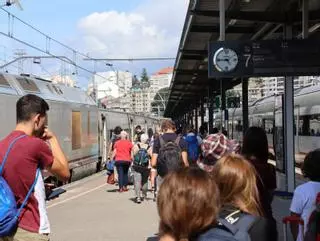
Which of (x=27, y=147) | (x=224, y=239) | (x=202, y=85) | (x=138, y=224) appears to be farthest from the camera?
(x=202, y=85)

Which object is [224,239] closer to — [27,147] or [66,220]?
[27,147]

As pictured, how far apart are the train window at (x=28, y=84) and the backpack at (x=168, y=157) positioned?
7.23 m

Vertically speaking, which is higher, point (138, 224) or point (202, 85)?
point (202, 85)

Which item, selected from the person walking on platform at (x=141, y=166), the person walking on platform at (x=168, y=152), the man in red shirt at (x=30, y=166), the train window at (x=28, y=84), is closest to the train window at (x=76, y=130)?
the train window at (x=28, y=84)

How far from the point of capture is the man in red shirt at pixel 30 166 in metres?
3.98

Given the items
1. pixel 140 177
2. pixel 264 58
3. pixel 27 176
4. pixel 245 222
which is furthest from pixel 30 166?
pixel 140 177

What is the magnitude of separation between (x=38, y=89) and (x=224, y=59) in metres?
8.88

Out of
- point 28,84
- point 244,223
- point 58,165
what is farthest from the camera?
point 28,84

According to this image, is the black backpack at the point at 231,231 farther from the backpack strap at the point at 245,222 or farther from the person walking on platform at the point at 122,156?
the person walking on platform at the point at 122,156

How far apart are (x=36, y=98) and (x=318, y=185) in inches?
88.9

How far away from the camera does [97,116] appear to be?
83.5 ft

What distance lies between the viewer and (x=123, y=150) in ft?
50.8

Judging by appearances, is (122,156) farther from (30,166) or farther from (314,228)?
(314,228)

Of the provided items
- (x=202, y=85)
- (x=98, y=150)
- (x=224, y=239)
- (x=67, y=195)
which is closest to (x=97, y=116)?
(x=98, y=150)
